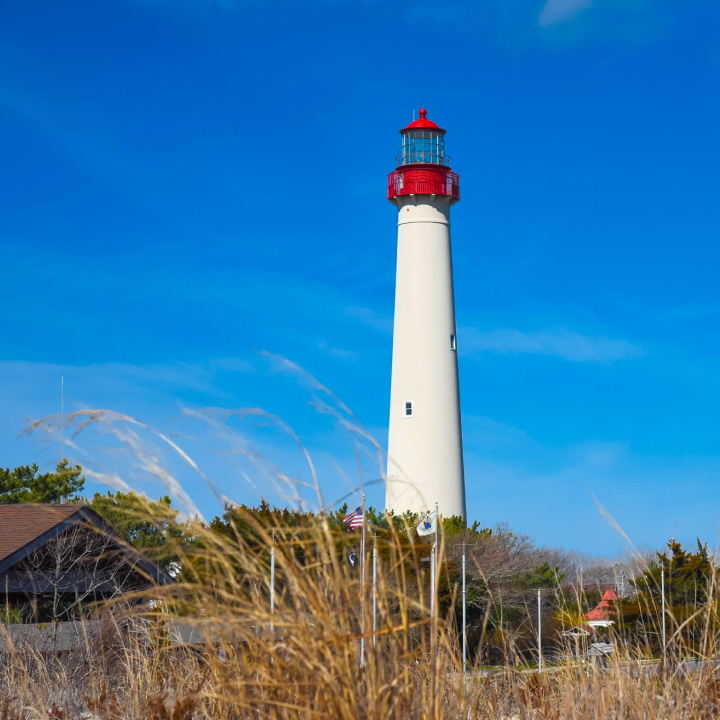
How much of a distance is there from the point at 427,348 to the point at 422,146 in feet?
27.3

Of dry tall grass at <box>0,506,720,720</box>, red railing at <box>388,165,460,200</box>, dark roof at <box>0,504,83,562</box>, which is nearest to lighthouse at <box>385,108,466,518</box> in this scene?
red railing at <box>388,165,460,200</box>

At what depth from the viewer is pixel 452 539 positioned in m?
29.7

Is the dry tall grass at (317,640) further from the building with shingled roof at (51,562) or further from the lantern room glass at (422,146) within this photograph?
the lantern room glass at (422,146)

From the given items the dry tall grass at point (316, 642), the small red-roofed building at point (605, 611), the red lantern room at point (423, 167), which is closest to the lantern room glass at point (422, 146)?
the red lantern room at point (423, 167)

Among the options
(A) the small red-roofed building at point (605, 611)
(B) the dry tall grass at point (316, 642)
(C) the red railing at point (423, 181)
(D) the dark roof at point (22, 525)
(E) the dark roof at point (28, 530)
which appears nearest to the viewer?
(B) the dry tall grass at point (316, 642)

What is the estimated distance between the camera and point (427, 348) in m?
34.1

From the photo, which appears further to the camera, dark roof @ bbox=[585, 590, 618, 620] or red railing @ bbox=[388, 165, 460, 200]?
red railing @ bbox=[388, 165, 460, 200]

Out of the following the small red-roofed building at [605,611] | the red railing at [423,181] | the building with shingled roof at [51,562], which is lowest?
the small red-roofed building at [605,611]

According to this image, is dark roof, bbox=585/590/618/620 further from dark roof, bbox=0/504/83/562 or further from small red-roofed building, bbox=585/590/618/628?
dark roof, bbox=0/504/83/562

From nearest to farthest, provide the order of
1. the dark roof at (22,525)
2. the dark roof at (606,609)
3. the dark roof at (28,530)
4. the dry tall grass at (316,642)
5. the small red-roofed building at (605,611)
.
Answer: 1. the dry tall grass at (316,642)
2. the small red-roofed building at (605,611)
3. the dark roof at (28,530)
4. the dark roof at (22,525)
5. the dark roof at (606,609)

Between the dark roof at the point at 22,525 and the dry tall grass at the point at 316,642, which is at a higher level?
the dark roof at the point at 22,525

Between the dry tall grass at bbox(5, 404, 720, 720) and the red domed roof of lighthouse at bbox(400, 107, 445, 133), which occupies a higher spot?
the red domed roof of lighthouse at bbox(400, 107, 445, 133)

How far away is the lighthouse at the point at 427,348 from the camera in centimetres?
3359

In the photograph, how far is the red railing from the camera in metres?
35.4
